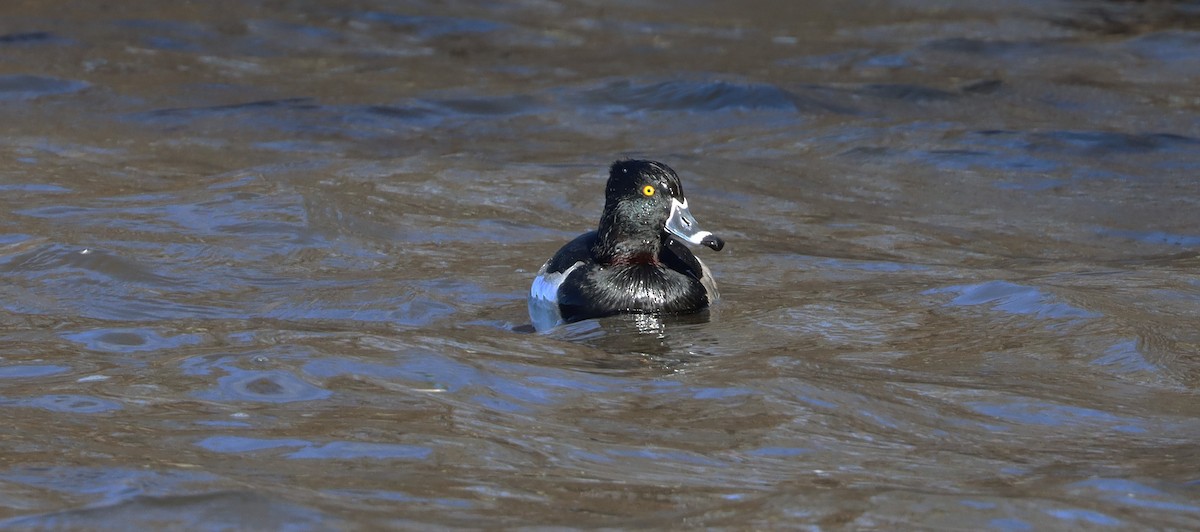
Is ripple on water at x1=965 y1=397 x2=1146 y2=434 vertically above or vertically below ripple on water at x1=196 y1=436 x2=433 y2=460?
below

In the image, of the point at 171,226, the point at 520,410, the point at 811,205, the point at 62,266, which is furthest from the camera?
the point at 811,205

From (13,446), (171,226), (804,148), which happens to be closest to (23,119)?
(171,226)

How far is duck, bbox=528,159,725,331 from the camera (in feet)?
25.9

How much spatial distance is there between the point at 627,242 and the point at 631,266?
0.13 meters

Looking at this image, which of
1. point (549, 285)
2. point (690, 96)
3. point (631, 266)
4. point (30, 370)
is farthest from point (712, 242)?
point (690, 96)

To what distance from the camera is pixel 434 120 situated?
44.5ft

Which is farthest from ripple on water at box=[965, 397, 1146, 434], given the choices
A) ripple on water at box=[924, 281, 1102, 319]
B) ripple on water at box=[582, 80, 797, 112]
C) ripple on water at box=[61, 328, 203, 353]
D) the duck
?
ripple on water at box=[582, 80, 797, 112]

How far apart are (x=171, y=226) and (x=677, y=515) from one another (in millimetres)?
5899

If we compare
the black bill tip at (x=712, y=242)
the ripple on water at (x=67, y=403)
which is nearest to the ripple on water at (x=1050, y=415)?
the black bill tip at (x=712, y=242)

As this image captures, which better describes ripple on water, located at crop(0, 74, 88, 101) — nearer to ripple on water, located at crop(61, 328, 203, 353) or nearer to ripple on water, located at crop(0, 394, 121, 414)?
ripple on water, located at crop(61, 328, 203, 353)

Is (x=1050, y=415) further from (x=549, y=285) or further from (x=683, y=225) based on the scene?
(x=549, y=285)

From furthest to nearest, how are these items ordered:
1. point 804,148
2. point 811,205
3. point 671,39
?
1. point 671,39
2. point 804,148
3. point 811,205

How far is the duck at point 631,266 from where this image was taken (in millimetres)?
7906

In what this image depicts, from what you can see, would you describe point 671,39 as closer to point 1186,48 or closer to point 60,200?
point 1186,48
